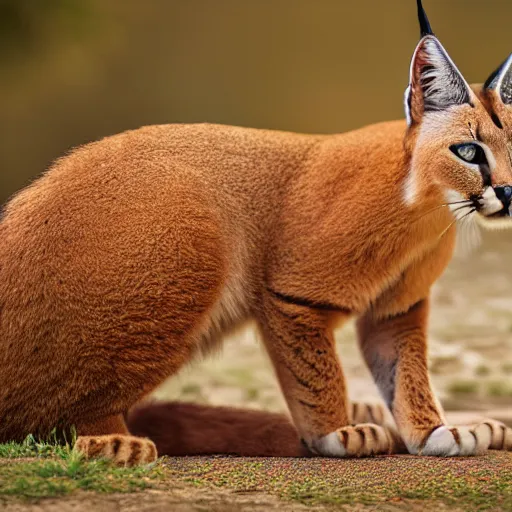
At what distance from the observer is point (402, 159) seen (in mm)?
3729

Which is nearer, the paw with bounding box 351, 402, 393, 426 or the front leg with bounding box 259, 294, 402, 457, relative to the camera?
the front leg with bounding box 259, 294, 402, 457

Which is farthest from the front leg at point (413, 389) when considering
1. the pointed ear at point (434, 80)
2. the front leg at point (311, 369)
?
the pointed ear at point (434, 80)

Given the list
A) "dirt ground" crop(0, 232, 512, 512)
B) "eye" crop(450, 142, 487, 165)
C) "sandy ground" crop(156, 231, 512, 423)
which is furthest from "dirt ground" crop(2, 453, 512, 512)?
"sandy ground" crop(156, 231, 512, 423)

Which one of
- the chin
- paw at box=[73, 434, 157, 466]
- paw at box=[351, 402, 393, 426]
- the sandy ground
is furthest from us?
the sandy ground

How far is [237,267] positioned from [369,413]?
3.83ft

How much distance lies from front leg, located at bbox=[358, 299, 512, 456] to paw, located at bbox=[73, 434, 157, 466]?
4.40ft

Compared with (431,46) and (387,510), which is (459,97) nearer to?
(431,46)

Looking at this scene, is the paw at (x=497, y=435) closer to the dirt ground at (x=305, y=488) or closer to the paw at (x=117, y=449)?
the dirt ground at (x=305, y=488)

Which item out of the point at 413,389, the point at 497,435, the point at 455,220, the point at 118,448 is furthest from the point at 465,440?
the point at 118,448

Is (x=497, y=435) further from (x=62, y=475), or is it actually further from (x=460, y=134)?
(x=62, y=475)

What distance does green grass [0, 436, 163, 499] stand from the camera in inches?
95.3

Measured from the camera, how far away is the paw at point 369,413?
414cm

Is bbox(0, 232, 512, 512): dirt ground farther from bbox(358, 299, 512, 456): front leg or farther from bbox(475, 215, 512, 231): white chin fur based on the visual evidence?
bbox(475, 215, 512, 231): white chin fur

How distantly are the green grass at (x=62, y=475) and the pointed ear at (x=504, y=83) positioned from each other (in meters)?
2.12
